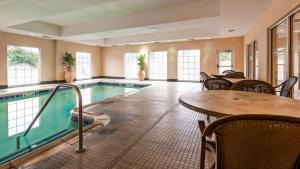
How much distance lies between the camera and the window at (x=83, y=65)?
11516mm

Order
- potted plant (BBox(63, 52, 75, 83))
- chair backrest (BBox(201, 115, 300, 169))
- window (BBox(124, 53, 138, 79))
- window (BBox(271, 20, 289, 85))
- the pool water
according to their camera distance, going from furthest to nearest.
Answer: window (BBox(124, 53, 138, 79)) → potted plant (BBox(63, 52, 75, 83)) → window (BBox(271, 20, 289, 85)) → the pool water → chair backrest (BBox(201, 115, 300, 169))

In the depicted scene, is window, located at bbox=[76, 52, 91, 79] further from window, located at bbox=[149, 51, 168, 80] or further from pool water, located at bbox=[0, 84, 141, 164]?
pool water, located at bbox=[0, 84, 141, 164]

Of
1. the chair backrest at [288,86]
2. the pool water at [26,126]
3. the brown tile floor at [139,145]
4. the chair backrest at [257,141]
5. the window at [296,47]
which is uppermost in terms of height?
the window at [296,47]

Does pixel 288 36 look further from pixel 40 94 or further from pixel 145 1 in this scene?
pixel 40 94

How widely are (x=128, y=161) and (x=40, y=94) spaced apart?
7.01m

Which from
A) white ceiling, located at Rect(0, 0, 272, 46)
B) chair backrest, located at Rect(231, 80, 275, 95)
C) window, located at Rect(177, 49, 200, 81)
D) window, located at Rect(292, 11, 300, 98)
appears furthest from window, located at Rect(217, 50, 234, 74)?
chair backrest, located at Rect(231, 80, 275, 95)

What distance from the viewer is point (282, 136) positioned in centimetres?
83

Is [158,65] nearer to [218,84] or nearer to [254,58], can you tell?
[254,58]

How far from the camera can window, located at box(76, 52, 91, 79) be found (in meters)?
11.5

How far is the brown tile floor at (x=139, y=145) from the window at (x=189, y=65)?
753 centimetres

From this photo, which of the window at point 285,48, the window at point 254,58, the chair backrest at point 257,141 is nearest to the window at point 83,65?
the window at point 254,58

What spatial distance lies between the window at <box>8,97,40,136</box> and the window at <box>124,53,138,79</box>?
7065 millimetres

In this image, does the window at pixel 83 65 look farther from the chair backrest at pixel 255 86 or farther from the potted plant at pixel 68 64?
the chair backrest at pixel 255 86

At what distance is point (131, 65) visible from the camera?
40.8 ft
